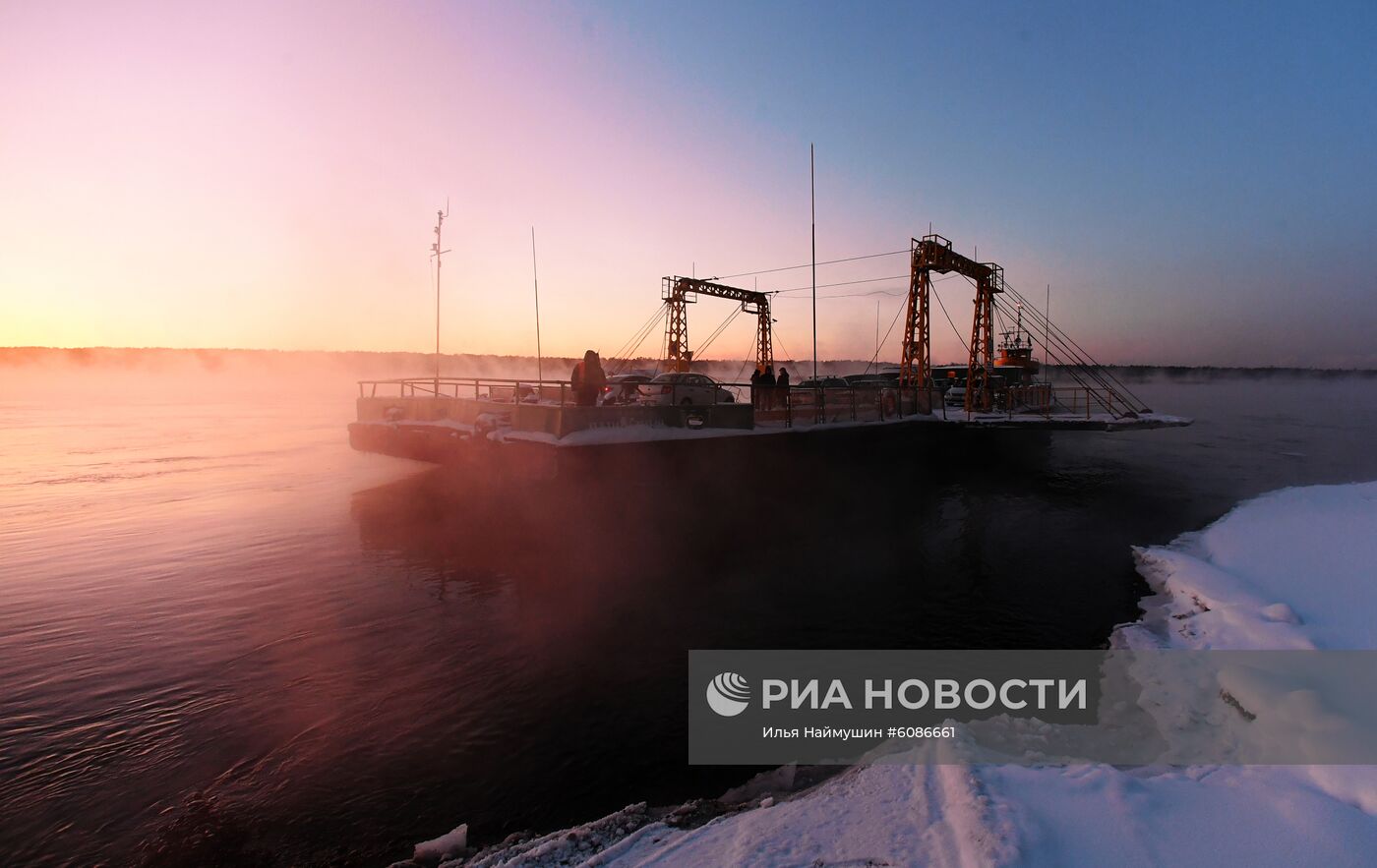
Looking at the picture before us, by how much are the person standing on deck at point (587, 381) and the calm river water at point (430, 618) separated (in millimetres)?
2396

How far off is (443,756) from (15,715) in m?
5.12

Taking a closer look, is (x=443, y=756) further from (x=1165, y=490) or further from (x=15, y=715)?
(x=1165, y=490)

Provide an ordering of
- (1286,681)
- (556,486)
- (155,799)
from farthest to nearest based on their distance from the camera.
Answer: (556,486) < (1286,681) < (155,799)

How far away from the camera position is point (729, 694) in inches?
321

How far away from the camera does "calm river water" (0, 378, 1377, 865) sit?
5957mm

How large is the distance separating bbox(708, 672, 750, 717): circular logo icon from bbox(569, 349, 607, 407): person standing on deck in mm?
9047

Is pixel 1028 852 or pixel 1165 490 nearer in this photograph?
pixel 1028 852

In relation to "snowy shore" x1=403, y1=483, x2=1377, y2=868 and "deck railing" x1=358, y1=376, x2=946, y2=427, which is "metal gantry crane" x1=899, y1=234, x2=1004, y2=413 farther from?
"snowy shore" x1=403, y1=483, x2=1377, y2=868

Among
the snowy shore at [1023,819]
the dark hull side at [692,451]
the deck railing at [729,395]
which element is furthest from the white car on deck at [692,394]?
the snowy shore at [1023,819]

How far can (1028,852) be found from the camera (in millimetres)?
3996

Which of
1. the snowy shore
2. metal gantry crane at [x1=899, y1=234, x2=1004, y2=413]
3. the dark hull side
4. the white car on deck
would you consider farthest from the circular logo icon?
metal gantry crane at [x1=899, y1=234, x2=1004, y2=413]

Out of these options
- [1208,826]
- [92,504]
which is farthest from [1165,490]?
[92,504]

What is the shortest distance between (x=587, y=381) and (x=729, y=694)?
9760 millimetres

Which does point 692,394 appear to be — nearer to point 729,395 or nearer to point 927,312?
point 729,395
